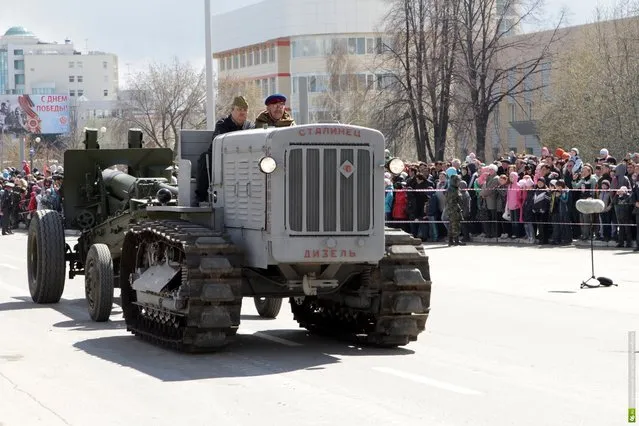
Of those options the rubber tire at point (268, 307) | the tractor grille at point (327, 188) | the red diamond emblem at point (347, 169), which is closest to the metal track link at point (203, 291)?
the tractor grille at point (327, 188)

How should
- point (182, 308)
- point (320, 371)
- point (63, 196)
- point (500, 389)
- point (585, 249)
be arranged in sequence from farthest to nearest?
point (585, 249) < point (63, 196) < point (182, 308) < point (320, 371) < point (500, 389)

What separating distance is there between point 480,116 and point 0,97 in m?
90.0

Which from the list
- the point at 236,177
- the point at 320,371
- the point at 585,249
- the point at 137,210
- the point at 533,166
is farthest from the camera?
the point at 533,166

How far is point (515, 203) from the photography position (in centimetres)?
3272

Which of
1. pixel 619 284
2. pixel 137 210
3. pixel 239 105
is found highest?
pixel 239 105

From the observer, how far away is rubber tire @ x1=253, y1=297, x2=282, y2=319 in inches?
733

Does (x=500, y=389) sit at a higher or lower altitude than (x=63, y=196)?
lower

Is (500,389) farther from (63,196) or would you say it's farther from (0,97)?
(0,97)

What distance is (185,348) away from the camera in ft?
48.4

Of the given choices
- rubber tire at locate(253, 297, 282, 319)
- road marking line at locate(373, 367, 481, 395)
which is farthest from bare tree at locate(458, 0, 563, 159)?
road marking line at locate(373, 367, 481, 395)

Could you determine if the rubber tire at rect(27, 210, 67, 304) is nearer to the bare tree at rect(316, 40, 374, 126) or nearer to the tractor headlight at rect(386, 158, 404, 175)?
the tractor headlight at rect(386, 158, 404, 175)

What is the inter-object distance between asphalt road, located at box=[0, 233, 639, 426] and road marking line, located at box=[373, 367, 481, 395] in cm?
1

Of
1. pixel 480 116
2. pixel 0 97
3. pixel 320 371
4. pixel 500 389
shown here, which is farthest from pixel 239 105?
pixel 0 97

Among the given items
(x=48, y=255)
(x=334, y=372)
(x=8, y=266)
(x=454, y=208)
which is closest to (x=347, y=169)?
(x=334, y=372)
